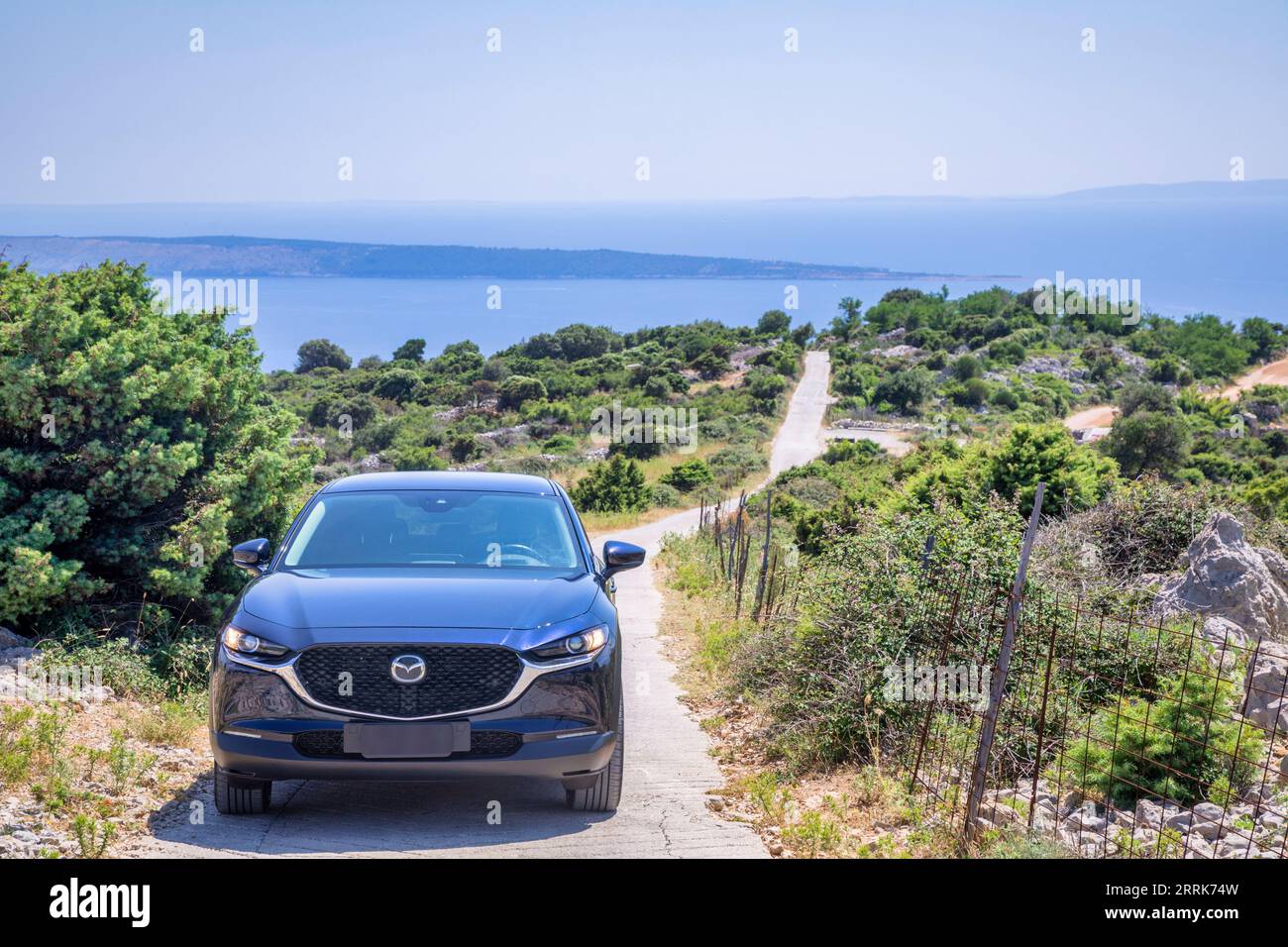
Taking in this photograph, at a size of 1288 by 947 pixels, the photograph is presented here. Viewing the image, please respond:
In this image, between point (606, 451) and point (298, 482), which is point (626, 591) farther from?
point (606, 451)

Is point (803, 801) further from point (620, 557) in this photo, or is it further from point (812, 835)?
point (620, 557)

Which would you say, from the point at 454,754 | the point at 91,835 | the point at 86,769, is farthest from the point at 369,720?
the point at 86,769

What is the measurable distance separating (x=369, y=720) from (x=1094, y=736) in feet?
14.4

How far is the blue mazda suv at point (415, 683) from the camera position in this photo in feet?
17.5

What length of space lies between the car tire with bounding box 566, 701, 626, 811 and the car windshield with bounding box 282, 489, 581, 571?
1.12 meters

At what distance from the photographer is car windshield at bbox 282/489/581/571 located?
6.60 m

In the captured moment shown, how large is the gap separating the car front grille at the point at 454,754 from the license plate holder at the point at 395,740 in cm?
6

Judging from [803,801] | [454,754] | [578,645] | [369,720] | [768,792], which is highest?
[578,645]

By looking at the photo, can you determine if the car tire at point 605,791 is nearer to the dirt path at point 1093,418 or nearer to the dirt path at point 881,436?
the dirt path at point 881,436

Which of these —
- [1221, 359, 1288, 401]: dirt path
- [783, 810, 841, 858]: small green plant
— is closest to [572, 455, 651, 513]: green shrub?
[783, 810, 841, 858]: small green plant

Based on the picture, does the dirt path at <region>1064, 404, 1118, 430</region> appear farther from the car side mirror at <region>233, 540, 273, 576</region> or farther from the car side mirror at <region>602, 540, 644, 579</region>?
the car side mirror at <region>233, 540, 273, 576</region>

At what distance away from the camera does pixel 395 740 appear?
17.3ft

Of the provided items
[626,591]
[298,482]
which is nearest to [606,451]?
[626,591]

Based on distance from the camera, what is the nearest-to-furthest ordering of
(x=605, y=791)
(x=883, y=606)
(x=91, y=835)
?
1. (x=91, y=835)
2. (x=605, y=791)
3. (x=883, y=606)
